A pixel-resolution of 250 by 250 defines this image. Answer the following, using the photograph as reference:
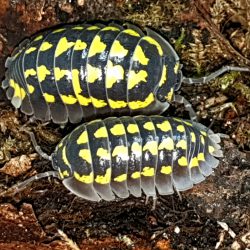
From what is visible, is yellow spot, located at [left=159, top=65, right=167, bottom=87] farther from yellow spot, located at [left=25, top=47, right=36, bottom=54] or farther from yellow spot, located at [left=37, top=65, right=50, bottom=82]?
yellow spot, located at [left=25, top=47, right=36, bottom=54]

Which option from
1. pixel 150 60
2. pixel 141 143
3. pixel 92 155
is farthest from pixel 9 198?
pixel 150 60

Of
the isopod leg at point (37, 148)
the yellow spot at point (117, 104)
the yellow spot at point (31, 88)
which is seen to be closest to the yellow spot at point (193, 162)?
the yellow spot at point (117, 104)

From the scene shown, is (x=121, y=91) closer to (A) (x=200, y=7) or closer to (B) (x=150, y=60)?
(B) (x=150, y=60)

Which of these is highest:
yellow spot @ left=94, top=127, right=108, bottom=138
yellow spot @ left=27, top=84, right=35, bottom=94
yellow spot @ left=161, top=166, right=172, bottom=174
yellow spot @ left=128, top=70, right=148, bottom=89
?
yellow spot @ left=128, top=70, right=148, bottom=89

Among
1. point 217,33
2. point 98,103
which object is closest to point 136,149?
point 98,103

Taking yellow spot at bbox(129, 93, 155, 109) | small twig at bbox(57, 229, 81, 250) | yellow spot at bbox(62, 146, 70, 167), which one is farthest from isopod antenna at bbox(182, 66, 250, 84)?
small twig at bbox(57, 229, 81, 250)

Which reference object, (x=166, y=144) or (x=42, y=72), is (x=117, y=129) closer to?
(x=166, y=144)

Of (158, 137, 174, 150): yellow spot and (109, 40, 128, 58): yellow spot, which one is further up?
(109, 40, 128, 58): yellow spot
